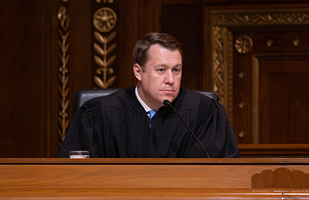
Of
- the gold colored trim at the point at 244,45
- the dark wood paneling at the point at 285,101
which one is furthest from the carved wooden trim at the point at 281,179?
the gold colored trim at the point at 244,45

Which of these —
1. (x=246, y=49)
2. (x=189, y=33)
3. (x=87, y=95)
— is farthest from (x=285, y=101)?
(x=87, y=95)

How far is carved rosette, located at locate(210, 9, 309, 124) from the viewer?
3.91m

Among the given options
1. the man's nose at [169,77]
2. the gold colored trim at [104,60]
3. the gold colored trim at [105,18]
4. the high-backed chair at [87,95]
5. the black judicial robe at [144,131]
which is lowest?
the black judicial robe at [144,131]

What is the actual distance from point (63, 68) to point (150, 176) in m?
2.66

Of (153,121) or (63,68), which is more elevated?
(63,68)

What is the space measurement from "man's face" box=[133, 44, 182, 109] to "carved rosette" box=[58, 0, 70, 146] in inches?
60.8

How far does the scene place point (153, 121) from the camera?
2.41m

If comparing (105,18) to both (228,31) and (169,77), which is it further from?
(169,77)

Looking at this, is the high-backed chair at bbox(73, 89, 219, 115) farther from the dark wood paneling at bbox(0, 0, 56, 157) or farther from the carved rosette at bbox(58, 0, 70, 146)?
the dark wood paneling at bbox(0, 0, 56, 157)

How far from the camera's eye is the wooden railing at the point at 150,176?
45.9 inches

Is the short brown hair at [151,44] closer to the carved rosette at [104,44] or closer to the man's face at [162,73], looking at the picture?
the man's face at [162,73]

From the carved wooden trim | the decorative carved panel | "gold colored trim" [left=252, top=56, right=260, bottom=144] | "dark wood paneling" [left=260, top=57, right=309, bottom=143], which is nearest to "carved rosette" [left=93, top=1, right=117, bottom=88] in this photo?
the decorative carved panel

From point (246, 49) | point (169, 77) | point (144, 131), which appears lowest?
point (144, 131)

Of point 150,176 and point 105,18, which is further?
point 105,18
